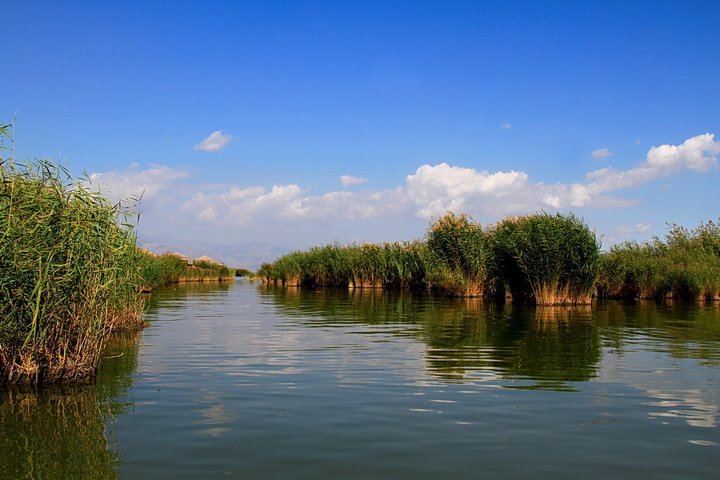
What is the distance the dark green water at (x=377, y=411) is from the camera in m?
6.20

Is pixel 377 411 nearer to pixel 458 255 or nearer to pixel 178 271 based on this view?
pixel 458 255

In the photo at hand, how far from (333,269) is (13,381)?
144 ft

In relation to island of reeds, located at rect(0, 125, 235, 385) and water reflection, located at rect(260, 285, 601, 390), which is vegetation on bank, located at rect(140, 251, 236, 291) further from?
island of reeds, located at rect(0, 125, 235, 385)

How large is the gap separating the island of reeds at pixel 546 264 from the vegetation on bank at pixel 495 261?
0.15 ft

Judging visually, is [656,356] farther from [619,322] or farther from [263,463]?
[263,463]

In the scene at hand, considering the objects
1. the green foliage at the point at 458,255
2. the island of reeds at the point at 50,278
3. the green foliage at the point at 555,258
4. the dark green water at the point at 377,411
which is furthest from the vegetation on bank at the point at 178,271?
the island of reeds at the point at 50,278

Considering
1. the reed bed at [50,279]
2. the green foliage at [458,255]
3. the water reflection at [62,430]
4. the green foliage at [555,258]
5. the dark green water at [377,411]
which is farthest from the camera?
the green foliage at [458,255]

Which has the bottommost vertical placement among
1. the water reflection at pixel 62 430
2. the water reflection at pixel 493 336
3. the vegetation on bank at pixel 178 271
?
the water reflection at pixel 62 430

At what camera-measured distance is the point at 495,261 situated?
3316 centimetres

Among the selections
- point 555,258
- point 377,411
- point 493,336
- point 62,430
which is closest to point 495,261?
point 555,258

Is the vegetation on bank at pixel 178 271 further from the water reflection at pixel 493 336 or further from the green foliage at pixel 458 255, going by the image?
the green foliage at pixel 458 255

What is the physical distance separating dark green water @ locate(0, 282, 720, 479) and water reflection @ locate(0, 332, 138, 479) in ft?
0.09

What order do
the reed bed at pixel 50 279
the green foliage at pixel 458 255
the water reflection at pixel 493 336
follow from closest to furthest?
the reed bed at pixel 50 279 < the water reflection at pixel 493 336 < the green foliage at pixel 458 255

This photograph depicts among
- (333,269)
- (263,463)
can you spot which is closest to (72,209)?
(263,463)
